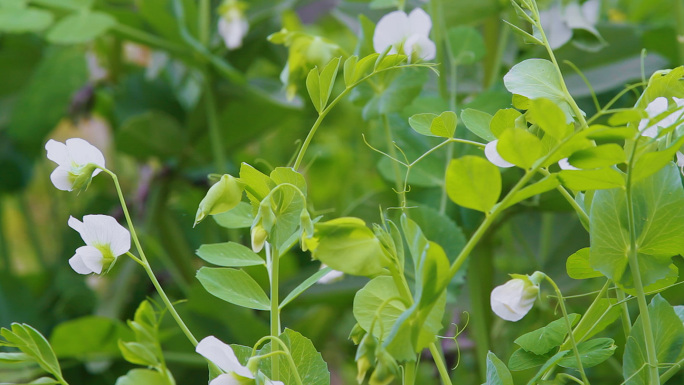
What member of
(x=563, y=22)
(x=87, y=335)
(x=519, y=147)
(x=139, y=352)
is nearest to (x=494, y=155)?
(x=519, y=147)

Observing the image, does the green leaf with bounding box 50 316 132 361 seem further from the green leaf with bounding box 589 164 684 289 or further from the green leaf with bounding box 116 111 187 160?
the green leaf with bounding box 589 164 684 289

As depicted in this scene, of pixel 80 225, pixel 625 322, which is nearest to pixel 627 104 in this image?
pixel 625 322

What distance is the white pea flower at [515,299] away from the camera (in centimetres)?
20

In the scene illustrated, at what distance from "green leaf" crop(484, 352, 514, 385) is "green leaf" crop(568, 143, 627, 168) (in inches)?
2.7

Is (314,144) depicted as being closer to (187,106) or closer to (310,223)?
(187,106)

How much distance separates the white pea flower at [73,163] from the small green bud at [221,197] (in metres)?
0.04

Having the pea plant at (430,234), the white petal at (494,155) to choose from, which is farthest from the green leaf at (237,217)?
the white petal at (494,155)

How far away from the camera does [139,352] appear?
0.69ft

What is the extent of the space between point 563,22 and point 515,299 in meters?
0.28

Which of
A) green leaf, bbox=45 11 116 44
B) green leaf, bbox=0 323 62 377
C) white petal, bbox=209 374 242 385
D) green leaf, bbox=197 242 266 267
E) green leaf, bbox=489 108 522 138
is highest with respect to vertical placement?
green leaf, bbox=489 108 522 138

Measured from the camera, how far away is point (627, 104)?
19.2 inches

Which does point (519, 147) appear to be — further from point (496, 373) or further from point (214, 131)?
point (214, 131)

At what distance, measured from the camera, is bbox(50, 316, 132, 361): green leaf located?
1.52ft

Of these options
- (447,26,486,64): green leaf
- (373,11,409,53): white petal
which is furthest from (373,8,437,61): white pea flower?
(447,26,486,64): green leaf
